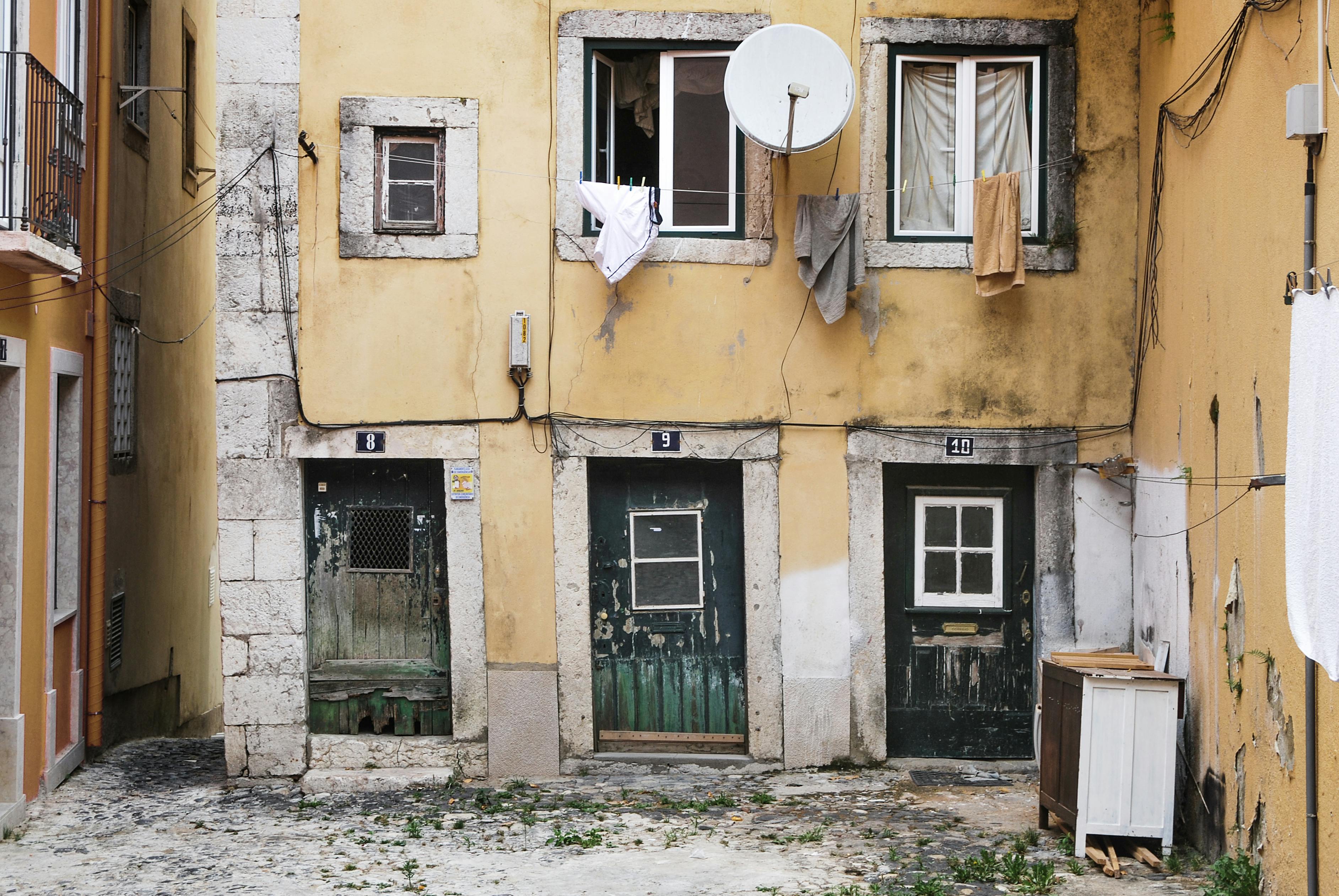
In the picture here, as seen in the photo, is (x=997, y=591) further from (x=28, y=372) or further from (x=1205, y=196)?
(x=28, y=372)

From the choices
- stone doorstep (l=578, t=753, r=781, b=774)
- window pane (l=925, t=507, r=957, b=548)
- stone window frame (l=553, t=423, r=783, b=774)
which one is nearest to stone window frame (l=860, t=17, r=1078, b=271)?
stone window frame (l=553, t=423, r=783, b=774)

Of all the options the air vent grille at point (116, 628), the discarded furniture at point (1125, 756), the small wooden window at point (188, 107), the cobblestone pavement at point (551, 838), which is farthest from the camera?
the small wooden window at point (188, 107)

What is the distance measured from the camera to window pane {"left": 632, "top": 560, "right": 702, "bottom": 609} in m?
8.52

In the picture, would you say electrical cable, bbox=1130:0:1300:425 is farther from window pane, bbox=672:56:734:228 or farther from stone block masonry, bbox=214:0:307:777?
stone block masonry, bbox=214:0:307:777

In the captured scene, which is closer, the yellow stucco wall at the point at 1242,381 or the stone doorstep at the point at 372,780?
the yellow stucco wall at the point at 1242,381

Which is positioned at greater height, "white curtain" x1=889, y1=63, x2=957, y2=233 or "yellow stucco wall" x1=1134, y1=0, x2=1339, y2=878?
"white curtain" x1=889, y1=63, x2=957, y2=233

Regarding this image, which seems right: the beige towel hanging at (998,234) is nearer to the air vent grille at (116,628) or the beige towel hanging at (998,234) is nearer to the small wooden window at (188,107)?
the air vent grille at (116,628)

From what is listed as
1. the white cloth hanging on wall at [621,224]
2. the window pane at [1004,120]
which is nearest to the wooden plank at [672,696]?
the white cloth hanging on wall at [621,224]

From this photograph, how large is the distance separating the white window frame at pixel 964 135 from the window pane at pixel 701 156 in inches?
44.9

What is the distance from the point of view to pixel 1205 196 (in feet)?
22.6

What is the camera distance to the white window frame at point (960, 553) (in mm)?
8469

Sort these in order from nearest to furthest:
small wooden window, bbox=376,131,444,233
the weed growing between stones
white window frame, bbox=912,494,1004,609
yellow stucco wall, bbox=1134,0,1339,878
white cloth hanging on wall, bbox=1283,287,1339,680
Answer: white cloth hanging on wall, bbox=1283,287,1339,680 → yellow stucco wall, bbox=1134,0,1339,878 → the weed growing between stones → small wooden window, bbox=376,131,444,233 → white window frame, bbox=912,494,1004,609

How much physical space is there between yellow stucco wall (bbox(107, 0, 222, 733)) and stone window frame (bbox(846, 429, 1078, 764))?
18.7 feet

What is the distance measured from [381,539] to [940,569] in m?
3.85
